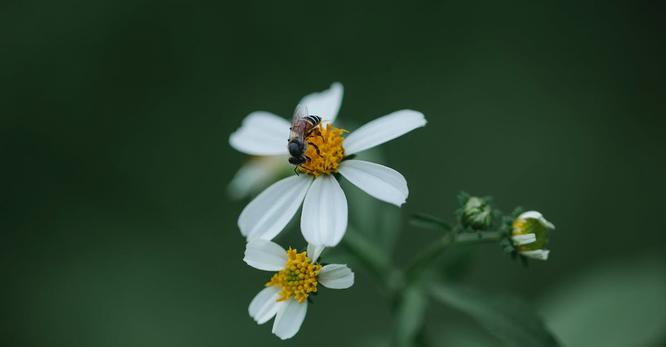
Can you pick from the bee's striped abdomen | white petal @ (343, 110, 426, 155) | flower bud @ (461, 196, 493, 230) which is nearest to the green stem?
flower bud @ (461, 196, 493, 230)

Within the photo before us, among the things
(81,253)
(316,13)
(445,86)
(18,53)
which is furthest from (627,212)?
(18,53)

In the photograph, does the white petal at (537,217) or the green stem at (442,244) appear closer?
the white petal at (537,217)

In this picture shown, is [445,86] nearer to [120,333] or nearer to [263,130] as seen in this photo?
[263,130]

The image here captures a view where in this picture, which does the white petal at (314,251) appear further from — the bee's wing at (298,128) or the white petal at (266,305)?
the bee's wing at (298,128)

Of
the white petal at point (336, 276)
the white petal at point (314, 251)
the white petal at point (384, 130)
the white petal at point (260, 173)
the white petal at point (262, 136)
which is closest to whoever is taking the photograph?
the white petal at point (336, 276)

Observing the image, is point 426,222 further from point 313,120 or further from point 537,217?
point 313,120

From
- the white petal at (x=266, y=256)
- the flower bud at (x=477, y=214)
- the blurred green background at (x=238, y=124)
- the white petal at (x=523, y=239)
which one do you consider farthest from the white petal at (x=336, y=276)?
the blurred green background at (x=238, y=124)
